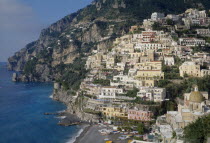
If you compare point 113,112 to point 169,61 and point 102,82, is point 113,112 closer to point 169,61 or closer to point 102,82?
point 102,82

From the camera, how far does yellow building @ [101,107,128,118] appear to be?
51834mm

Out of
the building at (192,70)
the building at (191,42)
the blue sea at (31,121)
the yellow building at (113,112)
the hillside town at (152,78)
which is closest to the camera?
the hillside town at (152,78)

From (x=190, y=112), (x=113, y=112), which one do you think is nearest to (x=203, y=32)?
(x=113, y=112)

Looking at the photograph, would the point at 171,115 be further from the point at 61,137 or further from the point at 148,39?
the point at 148,39

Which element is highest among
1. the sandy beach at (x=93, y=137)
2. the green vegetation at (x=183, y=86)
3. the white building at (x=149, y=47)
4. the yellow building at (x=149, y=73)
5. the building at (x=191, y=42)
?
the building at (x=191, y=42)

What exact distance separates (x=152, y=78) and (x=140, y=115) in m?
9.06

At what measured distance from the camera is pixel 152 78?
186 ft

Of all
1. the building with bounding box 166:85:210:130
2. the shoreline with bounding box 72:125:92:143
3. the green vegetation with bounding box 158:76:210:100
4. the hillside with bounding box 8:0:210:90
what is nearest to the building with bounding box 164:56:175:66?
the green vegetation with bounding box 158:76:210:100

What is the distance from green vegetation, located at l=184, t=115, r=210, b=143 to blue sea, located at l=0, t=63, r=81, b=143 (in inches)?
721

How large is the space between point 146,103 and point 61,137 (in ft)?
46.0

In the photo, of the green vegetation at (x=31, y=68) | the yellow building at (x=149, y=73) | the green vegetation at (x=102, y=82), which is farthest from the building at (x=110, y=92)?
the green vegetation at (x=31, y=68)

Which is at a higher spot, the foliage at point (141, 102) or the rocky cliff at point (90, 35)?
the rocky cliff at point (90, 35)

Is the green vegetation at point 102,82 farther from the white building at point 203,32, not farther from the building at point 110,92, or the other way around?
the white building at point 203,32

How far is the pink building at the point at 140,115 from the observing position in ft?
163
